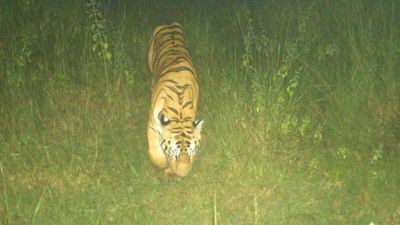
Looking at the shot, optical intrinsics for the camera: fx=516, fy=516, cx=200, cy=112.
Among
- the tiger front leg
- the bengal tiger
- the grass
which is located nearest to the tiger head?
the bengal tiger

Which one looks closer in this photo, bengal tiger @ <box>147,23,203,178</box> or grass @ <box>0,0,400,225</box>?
grass @ <box>0,0,400,225</box>

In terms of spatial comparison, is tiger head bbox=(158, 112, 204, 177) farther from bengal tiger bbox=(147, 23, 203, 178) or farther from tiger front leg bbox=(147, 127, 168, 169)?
tiger front leg bbox=(147, 127, 168, 169)

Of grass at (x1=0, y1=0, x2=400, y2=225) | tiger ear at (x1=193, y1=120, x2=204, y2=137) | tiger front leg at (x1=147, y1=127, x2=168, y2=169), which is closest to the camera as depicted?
grass at (x1=0, y1=0, x2=400, y2=225)

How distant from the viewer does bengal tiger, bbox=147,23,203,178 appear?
179 inches

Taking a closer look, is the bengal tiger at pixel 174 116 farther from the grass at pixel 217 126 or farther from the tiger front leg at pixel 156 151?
the grass at pixel 217 126

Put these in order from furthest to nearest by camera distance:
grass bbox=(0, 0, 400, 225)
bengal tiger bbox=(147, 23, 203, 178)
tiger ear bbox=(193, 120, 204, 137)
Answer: tiger ear bbox=(193, 120, 204, 137) < bengal tiger bbox=(147, 23, 203, 178) < grass bbox=(0, 0, 400, 225)

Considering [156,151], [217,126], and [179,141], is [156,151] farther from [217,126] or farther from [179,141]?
[217,126]

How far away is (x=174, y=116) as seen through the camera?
4.80 meters

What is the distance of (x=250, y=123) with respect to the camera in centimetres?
513

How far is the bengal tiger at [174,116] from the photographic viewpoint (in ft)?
15.0

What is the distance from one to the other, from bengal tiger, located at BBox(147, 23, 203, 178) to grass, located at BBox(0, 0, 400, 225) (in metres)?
0.24

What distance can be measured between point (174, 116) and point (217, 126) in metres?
0.54

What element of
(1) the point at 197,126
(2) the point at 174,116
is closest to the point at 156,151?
(2) the point at 174,116

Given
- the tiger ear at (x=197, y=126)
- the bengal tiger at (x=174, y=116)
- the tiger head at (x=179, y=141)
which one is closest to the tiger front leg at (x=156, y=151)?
the bengal tiger at (x=174, y=116)
